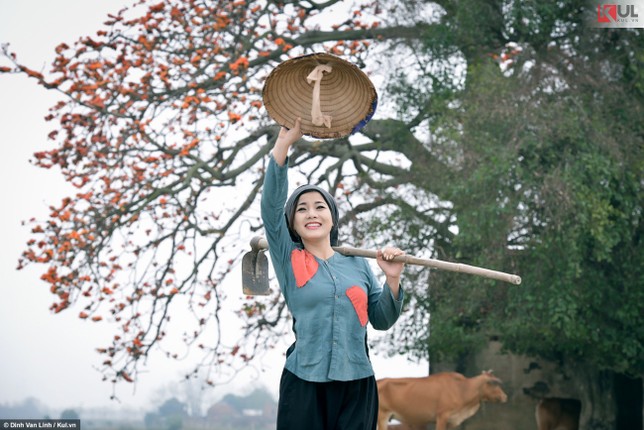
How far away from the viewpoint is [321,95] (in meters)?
3.83

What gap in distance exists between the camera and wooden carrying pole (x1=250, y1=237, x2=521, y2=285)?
342 centimetres

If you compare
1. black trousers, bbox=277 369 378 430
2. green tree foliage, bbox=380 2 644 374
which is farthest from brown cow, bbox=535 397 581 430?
black trousers, bbox=277 369 378 430

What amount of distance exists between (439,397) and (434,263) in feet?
18.4

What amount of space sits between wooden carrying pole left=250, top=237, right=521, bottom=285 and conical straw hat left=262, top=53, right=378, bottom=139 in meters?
0.47

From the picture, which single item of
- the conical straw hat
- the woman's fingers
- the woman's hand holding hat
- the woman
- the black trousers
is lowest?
the black trousers

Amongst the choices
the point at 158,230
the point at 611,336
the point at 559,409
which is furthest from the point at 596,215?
the point at 158,230

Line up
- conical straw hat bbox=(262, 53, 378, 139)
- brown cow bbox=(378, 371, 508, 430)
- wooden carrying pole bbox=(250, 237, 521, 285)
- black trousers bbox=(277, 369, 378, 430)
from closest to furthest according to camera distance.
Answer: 1. wooden carrying pole bbox=(250, 237, 521, 285)
2. black trousers bbox=(277, 369, 378, 430)
3. conical straw hat bbox=(262, 53, 378, 139)
4. brown cow bbox=(378, 371, 508, 430)

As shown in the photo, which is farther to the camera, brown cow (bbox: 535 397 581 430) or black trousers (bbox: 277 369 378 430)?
brown cow (bbox: 535 397 581 430)

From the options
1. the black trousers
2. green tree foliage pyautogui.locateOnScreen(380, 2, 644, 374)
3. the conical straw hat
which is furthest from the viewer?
green tree foliage pyautogui.locateOnScreen(380, 2, 644, 374)

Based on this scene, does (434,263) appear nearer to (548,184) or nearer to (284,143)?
(284,143)

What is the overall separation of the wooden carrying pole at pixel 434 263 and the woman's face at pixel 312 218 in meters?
0.12

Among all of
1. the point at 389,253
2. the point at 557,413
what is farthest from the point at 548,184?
the point at 389,253

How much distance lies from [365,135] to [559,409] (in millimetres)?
3617

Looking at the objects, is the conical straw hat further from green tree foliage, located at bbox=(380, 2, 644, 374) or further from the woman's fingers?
green tree foliage, located at bbox=(380, 2, 644, 374)
